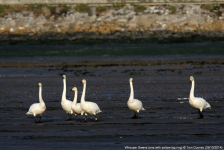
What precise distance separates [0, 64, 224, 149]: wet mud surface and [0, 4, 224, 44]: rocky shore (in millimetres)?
14011

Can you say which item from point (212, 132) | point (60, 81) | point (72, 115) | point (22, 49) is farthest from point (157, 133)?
point (22, 49)

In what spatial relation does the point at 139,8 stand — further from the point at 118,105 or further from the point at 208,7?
the point at 118,105

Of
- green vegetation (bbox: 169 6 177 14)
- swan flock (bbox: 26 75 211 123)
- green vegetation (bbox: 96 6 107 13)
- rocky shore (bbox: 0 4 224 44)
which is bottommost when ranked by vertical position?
swan flock (bbox: 26 75 211 123)

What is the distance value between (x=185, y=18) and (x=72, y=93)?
25.4 m

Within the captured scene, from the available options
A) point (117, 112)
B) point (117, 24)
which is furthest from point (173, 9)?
point (117, 112)

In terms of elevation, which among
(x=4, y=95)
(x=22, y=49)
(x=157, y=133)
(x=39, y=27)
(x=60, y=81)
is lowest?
(x=157, y=133)

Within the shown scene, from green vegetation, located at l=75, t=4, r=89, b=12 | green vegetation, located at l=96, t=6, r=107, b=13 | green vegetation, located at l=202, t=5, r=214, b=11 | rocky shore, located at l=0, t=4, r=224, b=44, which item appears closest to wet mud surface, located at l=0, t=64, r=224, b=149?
rocky shore, located at l=0, t=4, r=224, b=44

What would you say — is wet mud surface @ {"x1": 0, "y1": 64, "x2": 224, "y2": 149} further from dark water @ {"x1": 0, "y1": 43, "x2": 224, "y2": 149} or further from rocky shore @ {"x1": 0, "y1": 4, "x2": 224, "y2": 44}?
rocky shore @ {"x1": 0, "y1": 4, "x2": 224, "y2": 44}

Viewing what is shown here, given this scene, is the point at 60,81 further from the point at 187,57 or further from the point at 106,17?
the point at 106,17

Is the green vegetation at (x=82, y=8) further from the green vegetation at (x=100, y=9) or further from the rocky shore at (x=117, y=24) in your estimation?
the green vegetation at (x=100, y=9)

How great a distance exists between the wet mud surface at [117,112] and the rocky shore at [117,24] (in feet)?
46.0

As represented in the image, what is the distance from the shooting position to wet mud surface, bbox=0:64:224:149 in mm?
11016

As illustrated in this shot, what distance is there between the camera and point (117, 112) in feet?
49.0

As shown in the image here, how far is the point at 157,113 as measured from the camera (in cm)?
1451
